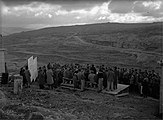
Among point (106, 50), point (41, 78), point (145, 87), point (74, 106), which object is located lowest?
point (74, 106)

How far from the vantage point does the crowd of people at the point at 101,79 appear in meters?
14.5

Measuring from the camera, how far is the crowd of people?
573 inches

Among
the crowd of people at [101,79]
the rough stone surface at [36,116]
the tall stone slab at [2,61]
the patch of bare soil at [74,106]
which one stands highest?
the tall stone slab at [2,61]

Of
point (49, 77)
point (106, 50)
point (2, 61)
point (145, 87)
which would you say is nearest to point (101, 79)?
point (145, 87)

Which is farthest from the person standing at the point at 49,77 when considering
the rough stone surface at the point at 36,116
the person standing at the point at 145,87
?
the rough stone surface at the point at 36,116

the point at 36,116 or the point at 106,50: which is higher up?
the point at 106,50

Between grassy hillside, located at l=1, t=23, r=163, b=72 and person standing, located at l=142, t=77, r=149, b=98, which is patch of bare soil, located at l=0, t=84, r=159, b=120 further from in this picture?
grassy hillside, located at l=1, t=23, r=163, b=72

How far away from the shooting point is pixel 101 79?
1484 cm

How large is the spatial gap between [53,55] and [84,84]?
23.6m

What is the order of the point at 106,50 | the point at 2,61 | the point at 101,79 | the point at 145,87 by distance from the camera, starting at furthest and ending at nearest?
the point at 106,50 < the point at 2,61 < the point at 101,79 < the point at 145,87

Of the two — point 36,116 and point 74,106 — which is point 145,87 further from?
point 36,116

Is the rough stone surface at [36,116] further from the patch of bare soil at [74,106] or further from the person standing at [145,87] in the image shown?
the person standing at [145,87]

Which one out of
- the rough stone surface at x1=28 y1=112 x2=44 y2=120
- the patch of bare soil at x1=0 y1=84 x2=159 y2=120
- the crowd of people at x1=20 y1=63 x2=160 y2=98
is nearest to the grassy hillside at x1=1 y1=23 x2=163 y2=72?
the crowd of people at x1=20 y1=63 x2=160 y2=98

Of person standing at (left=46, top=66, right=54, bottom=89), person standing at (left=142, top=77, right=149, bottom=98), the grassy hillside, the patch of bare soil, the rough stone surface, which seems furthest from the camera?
the grassy hillside
